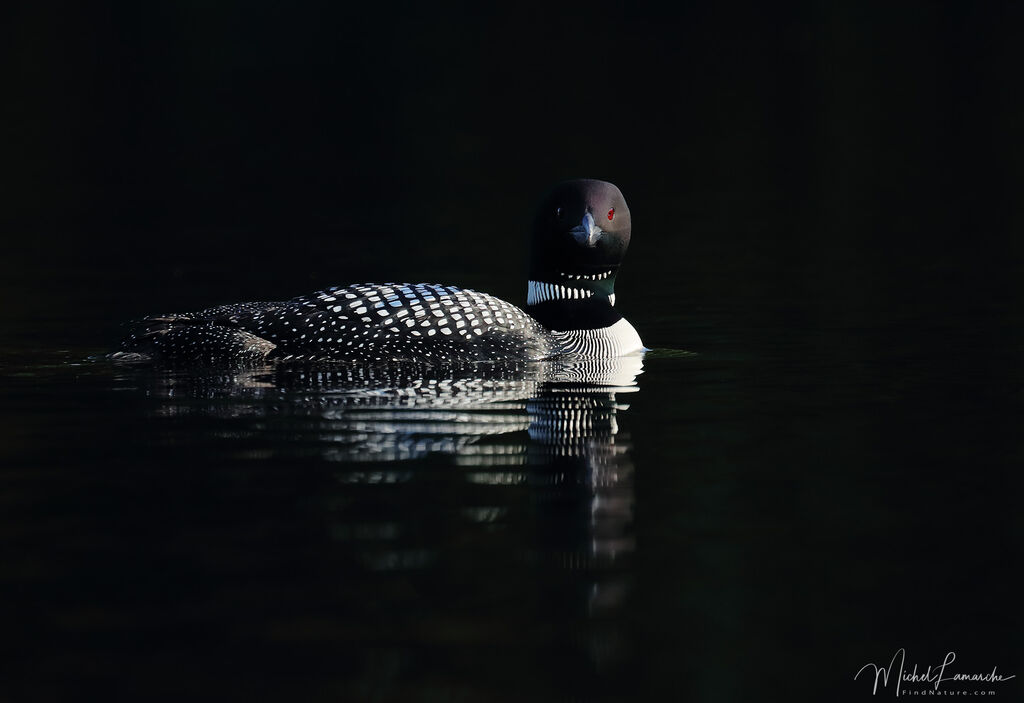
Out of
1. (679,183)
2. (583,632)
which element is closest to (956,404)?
(583,632)

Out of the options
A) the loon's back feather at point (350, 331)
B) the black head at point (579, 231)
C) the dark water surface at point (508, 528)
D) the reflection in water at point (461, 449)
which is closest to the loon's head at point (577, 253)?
the black head at point (579, 231)

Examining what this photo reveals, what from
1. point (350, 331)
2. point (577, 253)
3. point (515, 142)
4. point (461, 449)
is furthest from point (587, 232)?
point (515, 142)

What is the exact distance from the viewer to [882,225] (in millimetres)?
14562

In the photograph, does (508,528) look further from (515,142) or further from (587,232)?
(515,142)

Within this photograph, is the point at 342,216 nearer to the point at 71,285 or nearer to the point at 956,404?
the point at 71,285

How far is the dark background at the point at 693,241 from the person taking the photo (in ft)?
16.5

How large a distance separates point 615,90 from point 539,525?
23.7 meters

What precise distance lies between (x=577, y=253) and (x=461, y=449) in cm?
277

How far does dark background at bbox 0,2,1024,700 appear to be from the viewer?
502 cm

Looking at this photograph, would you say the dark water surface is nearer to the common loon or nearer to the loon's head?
the common loon

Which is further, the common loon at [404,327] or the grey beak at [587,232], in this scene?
the grey beak at [587,232]

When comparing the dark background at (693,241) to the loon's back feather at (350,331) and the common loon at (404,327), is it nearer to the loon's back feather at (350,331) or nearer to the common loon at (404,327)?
the common loon at (404,327)

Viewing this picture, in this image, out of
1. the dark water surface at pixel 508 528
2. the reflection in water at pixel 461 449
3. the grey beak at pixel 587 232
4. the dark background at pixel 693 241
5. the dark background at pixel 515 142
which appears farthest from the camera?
the dark background at pixel 515 142

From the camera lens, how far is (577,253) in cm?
923
